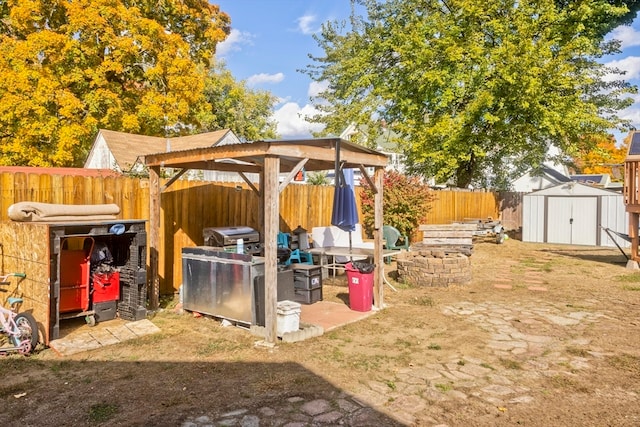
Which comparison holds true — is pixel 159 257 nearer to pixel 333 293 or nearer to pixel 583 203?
pixel 333 293

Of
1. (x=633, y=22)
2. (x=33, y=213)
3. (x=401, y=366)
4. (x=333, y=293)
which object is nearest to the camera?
(x=401, y=366)

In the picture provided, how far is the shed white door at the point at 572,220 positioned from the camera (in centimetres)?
1703

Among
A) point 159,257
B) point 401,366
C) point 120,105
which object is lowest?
point 401,366

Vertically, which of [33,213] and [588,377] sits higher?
[33,213]

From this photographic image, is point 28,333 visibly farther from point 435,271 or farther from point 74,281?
point 435,271

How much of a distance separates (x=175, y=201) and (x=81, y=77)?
14446 millimetres

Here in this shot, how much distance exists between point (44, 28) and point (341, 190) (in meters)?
18.1

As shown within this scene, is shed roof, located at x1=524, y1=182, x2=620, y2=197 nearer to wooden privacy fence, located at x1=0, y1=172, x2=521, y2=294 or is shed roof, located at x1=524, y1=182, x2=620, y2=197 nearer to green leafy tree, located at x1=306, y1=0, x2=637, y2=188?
green leafy tree, located at x1=306, y1=0, x2=637, y2=188

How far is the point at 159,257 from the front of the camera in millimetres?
7523

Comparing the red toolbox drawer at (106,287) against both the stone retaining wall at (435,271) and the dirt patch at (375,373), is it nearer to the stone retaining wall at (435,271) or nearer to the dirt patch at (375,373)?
the dirt patch at (375,373)

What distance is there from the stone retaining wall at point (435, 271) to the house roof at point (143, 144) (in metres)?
9.70

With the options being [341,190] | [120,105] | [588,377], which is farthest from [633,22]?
[120,105]

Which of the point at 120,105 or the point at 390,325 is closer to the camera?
the point at 390,325

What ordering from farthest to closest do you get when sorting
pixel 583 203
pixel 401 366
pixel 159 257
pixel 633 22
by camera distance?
pixel 633 22
pixel 583 203
pixel 159 257
pixel 401 366
